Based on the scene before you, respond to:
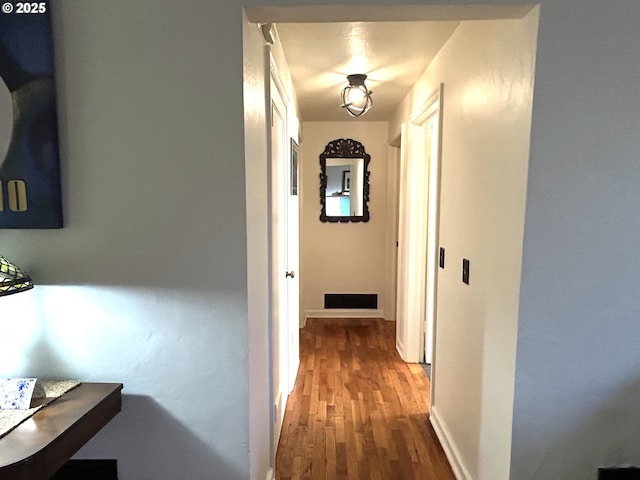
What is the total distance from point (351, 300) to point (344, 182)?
51.8 inches

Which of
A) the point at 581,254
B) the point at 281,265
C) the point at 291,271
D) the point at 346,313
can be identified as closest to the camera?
the point at 581,254

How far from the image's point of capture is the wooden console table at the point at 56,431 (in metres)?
1.02

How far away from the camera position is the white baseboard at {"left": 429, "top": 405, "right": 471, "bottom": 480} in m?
1.97

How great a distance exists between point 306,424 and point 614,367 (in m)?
1.68

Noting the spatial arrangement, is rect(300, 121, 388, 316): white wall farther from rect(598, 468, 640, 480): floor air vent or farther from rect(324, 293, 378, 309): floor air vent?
rect(598, 468, 640, 480): floor air vent

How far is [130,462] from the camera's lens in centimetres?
147

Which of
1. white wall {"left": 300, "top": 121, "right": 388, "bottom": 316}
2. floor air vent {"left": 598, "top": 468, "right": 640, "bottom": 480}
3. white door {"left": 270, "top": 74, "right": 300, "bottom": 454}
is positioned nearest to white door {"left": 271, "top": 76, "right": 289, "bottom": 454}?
white door {"left": 270, "top": 74, "right": 300, "bottom": 454}

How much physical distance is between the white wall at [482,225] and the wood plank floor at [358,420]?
249 millimetres

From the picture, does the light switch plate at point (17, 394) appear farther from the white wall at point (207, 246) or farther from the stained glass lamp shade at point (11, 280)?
the stained glass lamp shade at point (11, 280)

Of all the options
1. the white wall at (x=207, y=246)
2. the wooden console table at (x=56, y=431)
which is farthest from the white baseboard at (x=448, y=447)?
the wooden console table at (x=56, y=431)

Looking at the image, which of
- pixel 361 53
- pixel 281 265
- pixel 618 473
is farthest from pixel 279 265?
pixel 618 473

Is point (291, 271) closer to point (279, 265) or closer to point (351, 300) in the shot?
point (279, 265)

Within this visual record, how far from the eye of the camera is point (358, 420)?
8.42ft

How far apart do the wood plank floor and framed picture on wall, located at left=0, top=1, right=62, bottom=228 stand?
5.30ft
